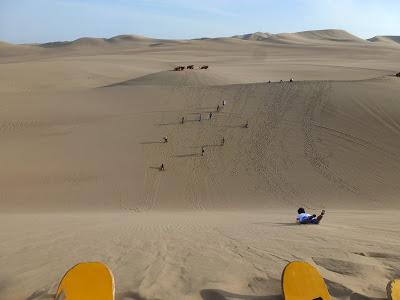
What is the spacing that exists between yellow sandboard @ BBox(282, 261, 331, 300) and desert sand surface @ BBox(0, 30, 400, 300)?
0.80 feet

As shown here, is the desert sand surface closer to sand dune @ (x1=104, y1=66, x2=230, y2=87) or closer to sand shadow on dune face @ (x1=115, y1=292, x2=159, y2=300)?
sand shadow on dune face @ (x1=115, y1=292, x2=159, y2=300)

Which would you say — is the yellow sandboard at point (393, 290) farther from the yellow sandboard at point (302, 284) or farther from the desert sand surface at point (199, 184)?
the yellow sandboard at point (302, 284)

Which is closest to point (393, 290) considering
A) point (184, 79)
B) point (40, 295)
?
point (40, 295)

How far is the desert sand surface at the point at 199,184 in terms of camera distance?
263 inches

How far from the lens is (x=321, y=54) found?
65.1m

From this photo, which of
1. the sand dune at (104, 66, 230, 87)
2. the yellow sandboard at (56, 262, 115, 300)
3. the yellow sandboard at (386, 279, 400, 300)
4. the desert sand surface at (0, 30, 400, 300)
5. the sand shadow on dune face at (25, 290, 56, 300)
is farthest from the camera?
the sand dune at (104, 66, 230, 87)

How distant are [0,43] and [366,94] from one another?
→ 8930 cm

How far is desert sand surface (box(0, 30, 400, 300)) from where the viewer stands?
668 cm

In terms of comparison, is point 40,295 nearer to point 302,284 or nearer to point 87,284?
point 87,284

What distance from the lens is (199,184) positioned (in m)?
17.4

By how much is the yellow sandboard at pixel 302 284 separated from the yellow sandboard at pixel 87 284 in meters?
1.97

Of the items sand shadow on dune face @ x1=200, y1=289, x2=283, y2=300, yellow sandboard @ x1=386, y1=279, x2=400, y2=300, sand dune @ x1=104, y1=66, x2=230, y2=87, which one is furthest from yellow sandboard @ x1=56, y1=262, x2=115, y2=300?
sand dune @ x1=104, y1=66, x2=230, y2=87

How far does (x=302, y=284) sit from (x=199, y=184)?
463 inches

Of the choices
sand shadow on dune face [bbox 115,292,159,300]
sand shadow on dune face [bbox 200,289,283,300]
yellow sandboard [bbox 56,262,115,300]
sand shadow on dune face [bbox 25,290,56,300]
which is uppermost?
yellow sandboard [bbox 56,262,115,300]
